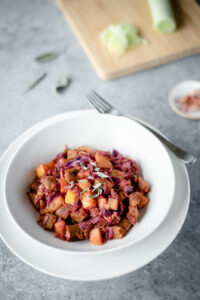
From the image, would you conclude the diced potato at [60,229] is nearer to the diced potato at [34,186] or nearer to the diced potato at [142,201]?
the diced potato at [34,186]

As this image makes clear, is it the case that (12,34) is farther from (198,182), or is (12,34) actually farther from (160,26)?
(198,182)

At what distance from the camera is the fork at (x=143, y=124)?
90.8 inches

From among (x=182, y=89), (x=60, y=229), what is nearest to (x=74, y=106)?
(x=182, y=89)

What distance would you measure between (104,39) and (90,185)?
2.09 metres

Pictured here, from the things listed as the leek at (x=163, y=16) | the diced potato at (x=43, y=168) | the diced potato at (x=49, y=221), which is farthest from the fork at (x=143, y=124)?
the leek at (x=163, y=16)

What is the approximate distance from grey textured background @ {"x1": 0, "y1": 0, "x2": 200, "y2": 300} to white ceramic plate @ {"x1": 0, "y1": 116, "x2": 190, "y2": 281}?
0.27 metres

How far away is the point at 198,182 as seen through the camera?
256cm

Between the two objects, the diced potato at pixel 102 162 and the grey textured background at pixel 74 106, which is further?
the diced potato at pixel 102 162

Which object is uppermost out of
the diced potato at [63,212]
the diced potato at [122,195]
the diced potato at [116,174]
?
the diced potato at [63,212]

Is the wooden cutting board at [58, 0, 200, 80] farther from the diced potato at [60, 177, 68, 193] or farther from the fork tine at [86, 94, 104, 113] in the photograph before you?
the diced potato at [60, 177, 68, 193]

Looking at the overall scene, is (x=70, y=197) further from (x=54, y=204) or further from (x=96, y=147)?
(x=96, y=147)

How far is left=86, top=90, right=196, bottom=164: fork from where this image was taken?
2307mm

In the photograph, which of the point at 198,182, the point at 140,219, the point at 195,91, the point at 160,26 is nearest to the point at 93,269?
the point at 140,219

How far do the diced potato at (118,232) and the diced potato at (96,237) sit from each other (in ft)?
0.29
